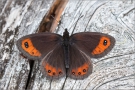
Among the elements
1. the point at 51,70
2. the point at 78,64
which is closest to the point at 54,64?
the point at 51,70

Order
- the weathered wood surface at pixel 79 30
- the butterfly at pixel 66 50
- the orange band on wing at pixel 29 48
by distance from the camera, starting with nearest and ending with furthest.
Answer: the weathered wood surface at pixel 79 30 < the butterfly at pixel 66 50 < the orange band on wing at pixel 29 48

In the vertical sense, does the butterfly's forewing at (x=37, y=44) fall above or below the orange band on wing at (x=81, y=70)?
above

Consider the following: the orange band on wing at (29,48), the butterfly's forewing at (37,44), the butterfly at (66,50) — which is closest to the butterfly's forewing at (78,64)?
the butterfly at (66,50)

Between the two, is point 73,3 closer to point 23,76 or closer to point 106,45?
point 106,45

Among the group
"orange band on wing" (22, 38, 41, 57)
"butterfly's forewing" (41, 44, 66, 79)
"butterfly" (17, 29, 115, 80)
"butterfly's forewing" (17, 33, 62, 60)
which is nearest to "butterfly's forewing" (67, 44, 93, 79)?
"butterfly" (17, 29, 115, 80)

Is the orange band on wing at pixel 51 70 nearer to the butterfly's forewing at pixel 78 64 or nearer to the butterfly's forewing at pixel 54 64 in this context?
the butterfly's forewing at pixel 54 64

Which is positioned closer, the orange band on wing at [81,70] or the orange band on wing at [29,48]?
the orange band on wing at [81,70]

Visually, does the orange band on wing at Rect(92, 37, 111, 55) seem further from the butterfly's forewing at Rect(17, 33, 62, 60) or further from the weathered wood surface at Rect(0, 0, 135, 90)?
the butterfly's forewing at Rect(17, 33, 62, 60)
